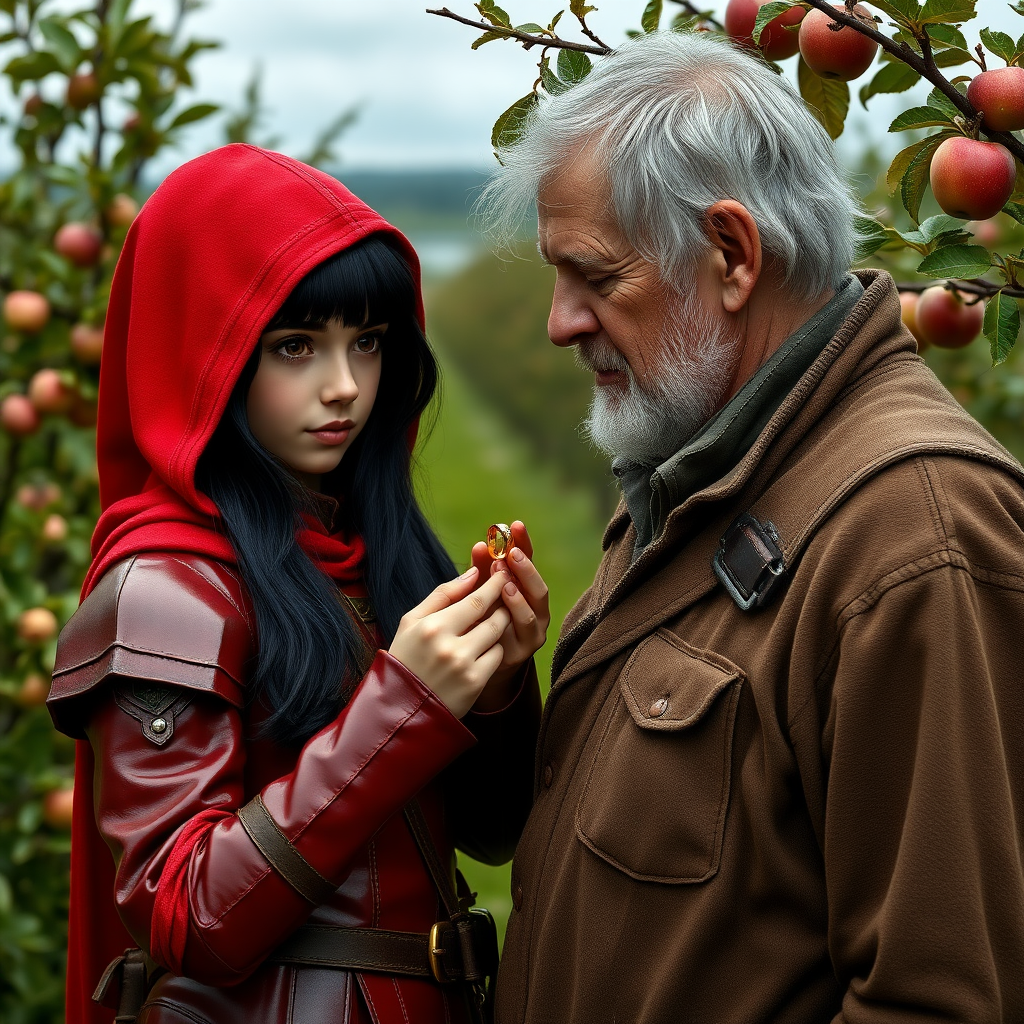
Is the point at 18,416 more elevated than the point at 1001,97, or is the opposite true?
the point at 1001,97

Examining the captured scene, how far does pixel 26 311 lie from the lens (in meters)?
3.02

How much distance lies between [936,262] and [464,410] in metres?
10.4

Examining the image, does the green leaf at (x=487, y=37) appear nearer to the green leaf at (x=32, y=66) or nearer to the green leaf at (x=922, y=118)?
the green leaf at (x=922, y=118)

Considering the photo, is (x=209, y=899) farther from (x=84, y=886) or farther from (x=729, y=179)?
(x=729, y=179)

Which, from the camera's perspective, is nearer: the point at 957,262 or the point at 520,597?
the point at 957,262

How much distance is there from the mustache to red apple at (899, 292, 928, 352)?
21.3 inches

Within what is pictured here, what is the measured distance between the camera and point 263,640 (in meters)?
1.80

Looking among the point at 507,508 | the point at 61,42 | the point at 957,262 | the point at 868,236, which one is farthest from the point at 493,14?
the point at 507,508

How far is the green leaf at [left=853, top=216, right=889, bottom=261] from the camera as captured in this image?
189cm

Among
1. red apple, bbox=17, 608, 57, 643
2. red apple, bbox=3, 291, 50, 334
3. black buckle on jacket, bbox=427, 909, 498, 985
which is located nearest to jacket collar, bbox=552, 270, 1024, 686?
black buckle on jacket, bbox=427, 909, 498, 985

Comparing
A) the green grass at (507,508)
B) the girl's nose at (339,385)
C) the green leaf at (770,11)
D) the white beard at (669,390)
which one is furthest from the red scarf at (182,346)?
the green grass at (507,508)

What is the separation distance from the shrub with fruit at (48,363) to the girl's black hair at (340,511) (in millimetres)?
1100

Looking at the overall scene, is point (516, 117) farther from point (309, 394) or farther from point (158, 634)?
point (158, 634)

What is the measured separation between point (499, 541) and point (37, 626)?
1546 mm
